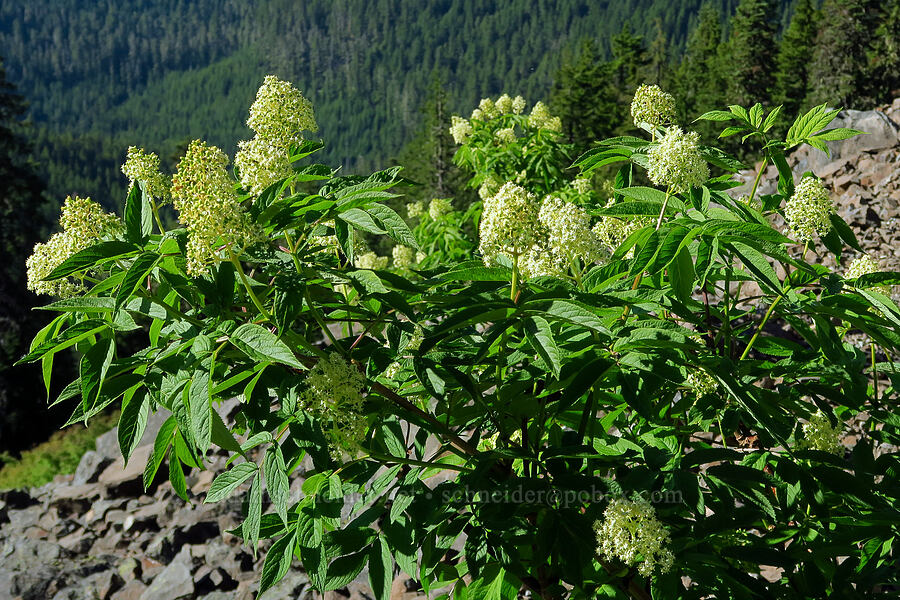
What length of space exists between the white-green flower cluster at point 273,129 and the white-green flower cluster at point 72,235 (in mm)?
567

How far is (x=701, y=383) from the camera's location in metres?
3.01

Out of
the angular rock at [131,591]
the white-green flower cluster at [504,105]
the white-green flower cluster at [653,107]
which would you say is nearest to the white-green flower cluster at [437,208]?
the white-green flower cluster at [504,105]

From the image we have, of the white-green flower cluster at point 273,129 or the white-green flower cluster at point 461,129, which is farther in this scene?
the white-green flower cluster at point 461,129

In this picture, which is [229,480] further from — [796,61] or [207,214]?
[796,61]

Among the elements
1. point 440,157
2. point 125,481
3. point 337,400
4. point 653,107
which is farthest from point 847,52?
point 337,400

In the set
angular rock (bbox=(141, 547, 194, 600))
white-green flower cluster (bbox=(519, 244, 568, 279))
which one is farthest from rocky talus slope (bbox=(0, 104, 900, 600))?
white-green flower cluster (bbox=(519, 244, 568, 279))

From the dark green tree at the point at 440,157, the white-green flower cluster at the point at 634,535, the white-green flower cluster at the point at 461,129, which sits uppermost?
the white-green flower cluster at the point at 634,535

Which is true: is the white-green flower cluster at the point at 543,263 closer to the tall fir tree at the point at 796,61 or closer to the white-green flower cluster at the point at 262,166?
the white-green flower cluster at the point at 262,166

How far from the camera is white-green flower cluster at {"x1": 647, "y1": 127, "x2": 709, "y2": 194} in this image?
262 cm

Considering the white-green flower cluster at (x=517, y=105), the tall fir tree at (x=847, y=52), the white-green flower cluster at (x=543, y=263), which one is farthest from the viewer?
the tall fir tree at (x=847, y=52)

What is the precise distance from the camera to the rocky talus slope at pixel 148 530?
8.29 meters

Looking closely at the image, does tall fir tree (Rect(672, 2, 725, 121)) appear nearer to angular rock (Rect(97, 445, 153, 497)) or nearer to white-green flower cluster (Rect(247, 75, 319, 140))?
angular rock (Rect(97, 445, 153, 497))

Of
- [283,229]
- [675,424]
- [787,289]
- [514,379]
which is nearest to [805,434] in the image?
[675,424]

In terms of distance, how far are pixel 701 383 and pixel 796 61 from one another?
5936 centimetres
